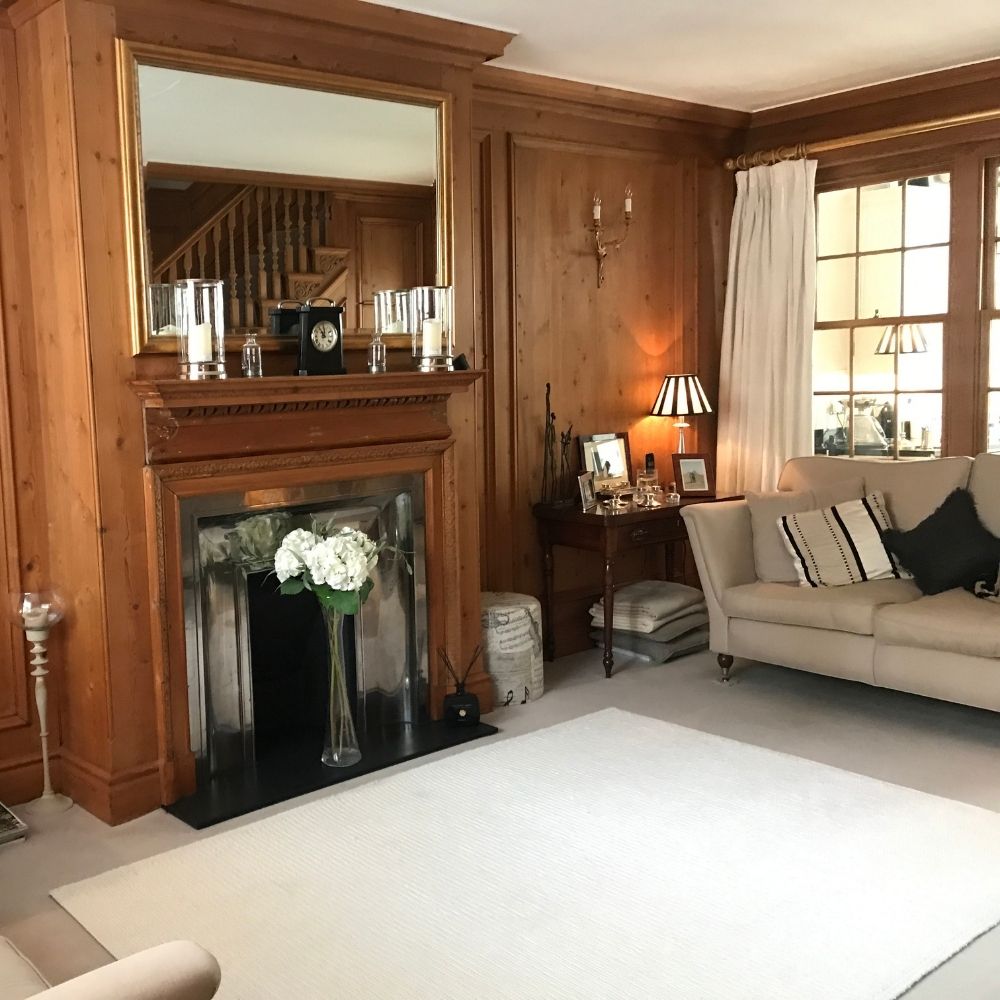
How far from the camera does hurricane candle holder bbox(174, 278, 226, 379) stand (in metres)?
3.45

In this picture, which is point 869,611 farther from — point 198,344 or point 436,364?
point 198,344

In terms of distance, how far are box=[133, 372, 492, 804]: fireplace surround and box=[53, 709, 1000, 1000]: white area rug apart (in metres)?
0.48

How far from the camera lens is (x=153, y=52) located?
3.39 m

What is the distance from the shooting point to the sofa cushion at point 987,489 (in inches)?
175

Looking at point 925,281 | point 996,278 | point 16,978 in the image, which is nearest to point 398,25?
point 925,281

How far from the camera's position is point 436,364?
4.12 m

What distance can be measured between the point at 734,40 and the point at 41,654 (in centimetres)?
340

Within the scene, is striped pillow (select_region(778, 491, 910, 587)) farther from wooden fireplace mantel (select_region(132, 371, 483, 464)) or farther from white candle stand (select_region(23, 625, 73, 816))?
white candle stand (select_region(23, 625, 73, 816))

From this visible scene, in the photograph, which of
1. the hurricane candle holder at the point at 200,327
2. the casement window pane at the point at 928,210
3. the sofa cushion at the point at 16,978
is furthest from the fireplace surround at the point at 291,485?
the casement window pane at the point at 928,210

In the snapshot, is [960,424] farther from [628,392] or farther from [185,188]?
[185,188]

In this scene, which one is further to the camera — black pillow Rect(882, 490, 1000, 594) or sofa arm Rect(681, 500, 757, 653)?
sofa arm Rect(681, 500, 757, 653)

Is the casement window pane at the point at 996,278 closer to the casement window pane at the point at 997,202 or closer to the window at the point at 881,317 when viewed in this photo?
the casement window pane at the point at 997,202

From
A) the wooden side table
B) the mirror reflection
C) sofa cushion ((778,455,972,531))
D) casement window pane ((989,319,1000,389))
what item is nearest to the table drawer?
the wooden side table

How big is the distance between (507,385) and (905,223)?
2.04 metres
